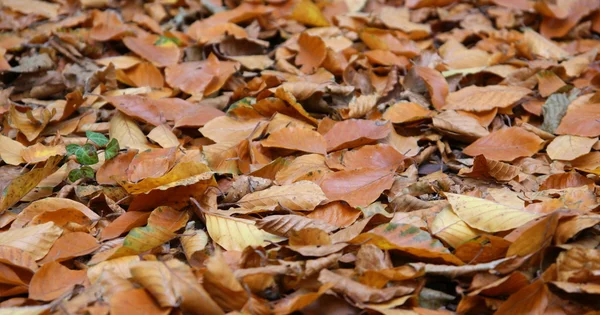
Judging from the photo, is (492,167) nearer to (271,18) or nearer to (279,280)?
(279,280)

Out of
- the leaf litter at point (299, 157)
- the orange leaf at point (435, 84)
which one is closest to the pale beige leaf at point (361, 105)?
the leaf litter at point (299, 157)

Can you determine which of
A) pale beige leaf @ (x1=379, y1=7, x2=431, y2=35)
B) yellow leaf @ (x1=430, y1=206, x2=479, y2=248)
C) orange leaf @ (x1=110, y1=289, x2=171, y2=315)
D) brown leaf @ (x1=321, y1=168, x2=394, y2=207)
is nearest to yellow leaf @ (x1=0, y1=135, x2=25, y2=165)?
orange leaf @ (x1=110, y1=289, x2=171, y2=315)

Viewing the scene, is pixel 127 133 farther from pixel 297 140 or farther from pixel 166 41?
pixel 166 41

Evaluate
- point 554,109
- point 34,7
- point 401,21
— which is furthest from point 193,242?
point 34,7

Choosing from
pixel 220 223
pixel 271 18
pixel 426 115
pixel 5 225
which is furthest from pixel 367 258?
pixel 271 18

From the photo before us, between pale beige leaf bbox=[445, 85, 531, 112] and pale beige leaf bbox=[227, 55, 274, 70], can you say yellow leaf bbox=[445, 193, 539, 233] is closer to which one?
pale beige leaf bbox=[445, 85, 531, 112]
